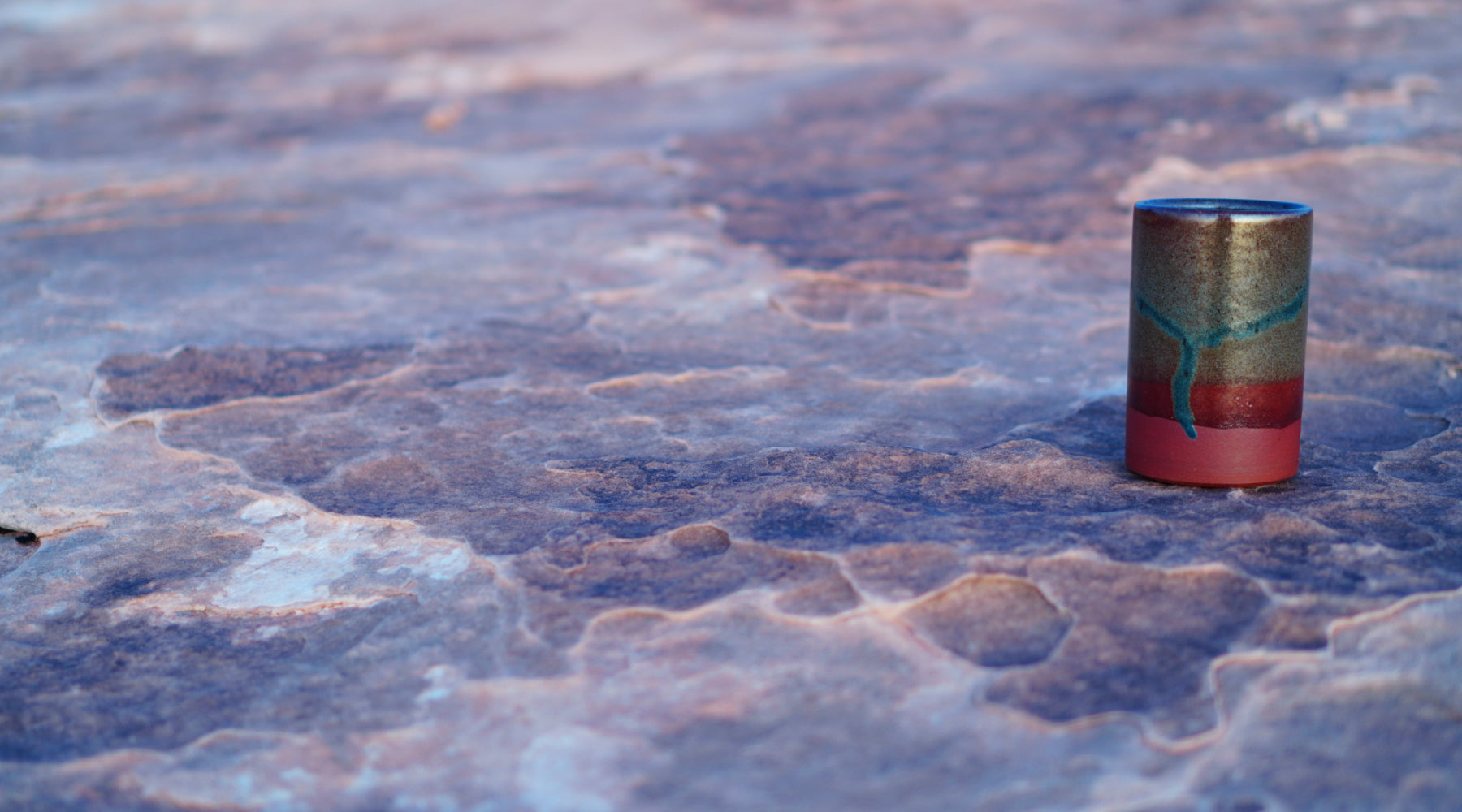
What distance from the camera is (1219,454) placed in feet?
4.58

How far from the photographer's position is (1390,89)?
123 inches

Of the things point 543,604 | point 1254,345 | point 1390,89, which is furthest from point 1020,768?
point 1390,89

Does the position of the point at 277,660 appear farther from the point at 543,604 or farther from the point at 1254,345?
the point at 1254,345

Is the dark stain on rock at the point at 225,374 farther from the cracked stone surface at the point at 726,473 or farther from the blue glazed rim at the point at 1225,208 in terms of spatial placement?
the blue glazed rim at the point at 1225,208

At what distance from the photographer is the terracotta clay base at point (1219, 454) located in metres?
1.39

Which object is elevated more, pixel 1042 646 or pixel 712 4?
pixel 712 4

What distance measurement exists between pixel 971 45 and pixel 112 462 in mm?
3371

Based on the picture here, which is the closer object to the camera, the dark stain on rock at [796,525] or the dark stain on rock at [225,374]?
the dark stain on rock at [796,525]

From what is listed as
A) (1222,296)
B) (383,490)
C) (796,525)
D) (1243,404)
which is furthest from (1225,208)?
(383,490)

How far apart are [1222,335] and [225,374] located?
5.02ft

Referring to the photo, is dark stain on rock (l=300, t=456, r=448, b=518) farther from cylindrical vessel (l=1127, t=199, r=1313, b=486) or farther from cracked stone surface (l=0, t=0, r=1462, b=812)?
cylindrical vessel (l=1127, t=199, r=1313, b=486)

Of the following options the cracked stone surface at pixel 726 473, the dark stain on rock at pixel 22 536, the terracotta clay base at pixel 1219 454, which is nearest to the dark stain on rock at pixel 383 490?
the cracked stone surface at pixel 726 473

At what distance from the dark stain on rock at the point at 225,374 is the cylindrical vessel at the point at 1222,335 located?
123 centimetres

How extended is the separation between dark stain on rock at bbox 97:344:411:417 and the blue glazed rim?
48.9 inches
